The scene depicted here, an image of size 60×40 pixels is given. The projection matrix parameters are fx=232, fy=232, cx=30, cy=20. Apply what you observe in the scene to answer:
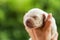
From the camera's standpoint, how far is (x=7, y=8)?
347 centimetres

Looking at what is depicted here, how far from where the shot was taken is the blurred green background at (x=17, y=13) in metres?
3.33

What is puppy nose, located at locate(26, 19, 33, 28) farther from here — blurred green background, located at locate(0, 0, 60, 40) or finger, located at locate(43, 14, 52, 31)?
blurred green background, located at locate(0, 0, 60, 40)

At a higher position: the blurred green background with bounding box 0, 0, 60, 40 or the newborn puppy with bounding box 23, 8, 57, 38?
the newborn puppy with bounding box 23, 8, 57, 38

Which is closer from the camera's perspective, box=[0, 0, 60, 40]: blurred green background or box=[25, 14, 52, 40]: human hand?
box=[25, 14, 52, 40]: human hand

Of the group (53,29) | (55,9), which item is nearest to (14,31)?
(55,9)

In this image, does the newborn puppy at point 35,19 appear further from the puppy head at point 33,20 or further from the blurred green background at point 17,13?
the blurred green background at point 17,13

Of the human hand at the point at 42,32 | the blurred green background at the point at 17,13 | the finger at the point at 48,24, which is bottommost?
the blurred green background at the point at 17,13

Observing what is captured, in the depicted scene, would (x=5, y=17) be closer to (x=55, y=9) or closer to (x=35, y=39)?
(x=55, y=9)

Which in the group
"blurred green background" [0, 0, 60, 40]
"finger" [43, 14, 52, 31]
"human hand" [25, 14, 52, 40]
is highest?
"finger" [43, 14, 52, 31]

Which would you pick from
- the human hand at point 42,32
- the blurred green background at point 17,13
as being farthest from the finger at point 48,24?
the blurred green background at point 17,13

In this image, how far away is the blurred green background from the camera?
3333 mm

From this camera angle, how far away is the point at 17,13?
136 inches

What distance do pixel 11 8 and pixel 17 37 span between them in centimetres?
45

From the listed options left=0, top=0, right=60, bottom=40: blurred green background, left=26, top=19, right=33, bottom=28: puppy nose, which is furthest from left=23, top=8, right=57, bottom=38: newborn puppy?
left=0, top=0, right=60, bottom=40: blurred green background
